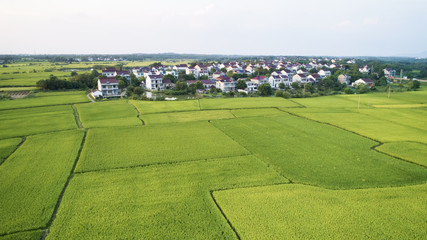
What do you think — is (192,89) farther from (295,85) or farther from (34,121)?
(34,121)

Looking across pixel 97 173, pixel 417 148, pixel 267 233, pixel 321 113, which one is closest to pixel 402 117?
pixel 321 113

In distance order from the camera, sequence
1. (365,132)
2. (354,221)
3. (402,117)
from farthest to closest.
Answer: (402,117) < (365,132) < (354,221)

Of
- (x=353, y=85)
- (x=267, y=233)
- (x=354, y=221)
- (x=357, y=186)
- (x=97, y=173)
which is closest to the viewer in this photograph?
(x=267, y=233)

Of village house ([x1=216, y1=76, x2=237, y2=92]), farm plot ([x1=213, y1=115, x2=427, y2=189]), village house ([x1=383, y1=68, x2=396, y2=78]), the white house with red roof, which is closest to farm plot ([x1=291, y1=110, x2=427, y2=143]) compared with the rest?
farm plot ([x1=213, y1=115, x2=427, y2=189])

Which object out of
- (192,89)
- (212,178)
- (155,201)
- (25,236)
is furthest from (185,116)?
(25,236)

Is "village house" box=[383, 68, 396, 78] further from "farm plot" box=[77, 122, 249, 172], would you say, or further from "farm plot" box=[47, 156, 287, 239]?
"farm plot" box=[47, 156, 287, 239]

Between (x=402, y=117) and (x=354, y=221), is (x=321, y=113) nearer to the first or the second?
(x=402, y=117)
